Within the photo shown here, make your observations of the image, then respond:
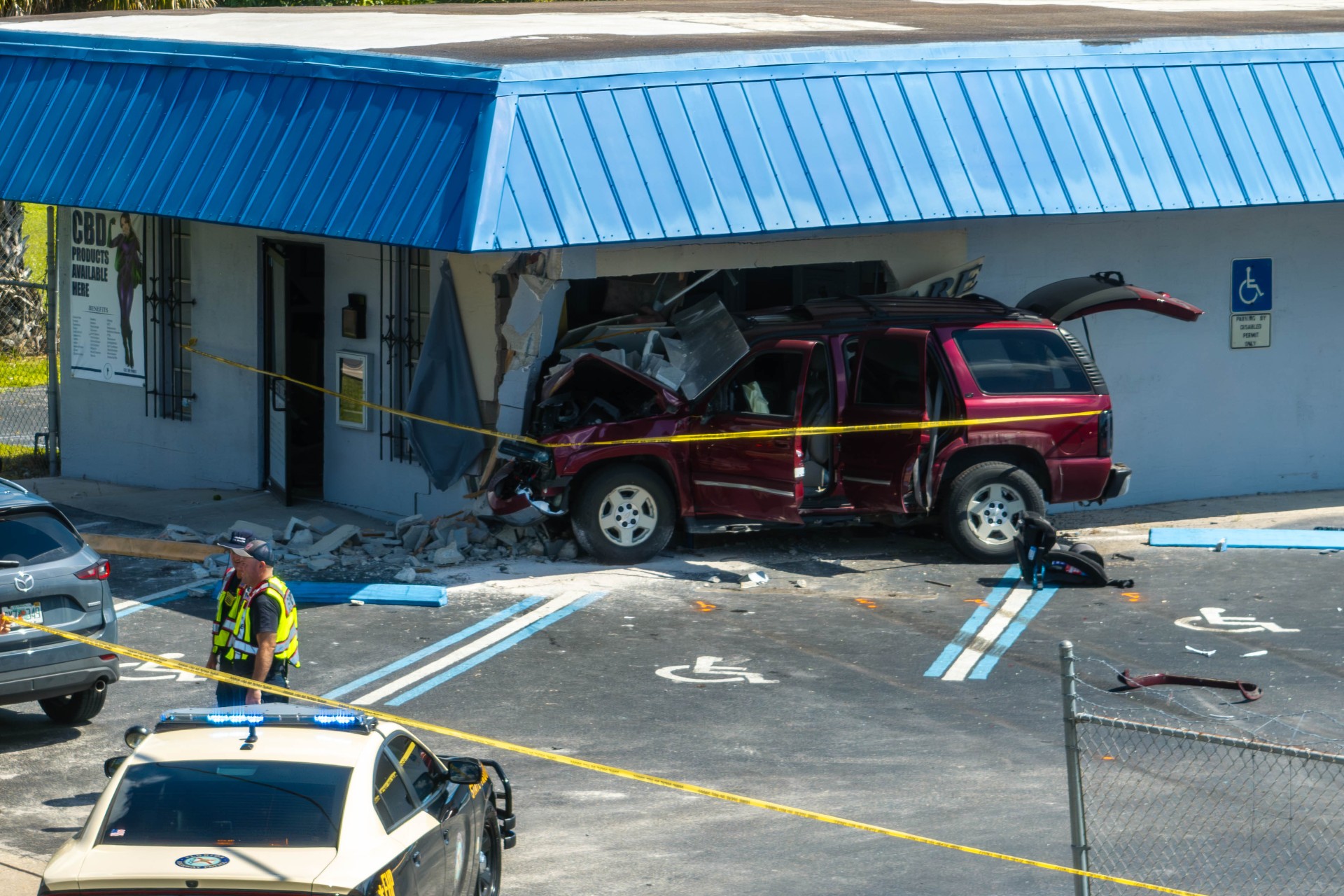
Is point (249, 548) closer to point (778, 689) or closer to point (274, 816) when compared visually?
point (274, 816)

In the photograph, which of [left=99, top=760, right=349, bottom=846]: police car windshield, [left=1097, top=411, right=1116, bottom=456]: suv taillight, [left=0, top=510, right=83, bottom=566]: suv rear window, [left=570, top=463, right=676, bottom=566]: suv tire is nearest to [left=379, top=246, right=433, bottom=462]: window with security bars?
[left=570, top=463, right=676, bottom=566]: suv tire

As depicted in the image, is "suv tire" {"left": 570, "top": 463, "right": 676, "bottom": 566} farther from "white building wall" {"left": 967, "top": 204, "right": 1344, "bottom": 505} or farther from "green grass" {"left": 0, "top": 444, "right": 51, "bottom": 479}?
"green grass" {"left": 0, "top": 444, "right": 51, "bottom": 479}

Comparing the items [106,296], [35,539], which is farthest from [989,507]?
[106,296]

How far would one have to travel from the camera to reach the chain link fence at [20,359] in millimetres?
22109

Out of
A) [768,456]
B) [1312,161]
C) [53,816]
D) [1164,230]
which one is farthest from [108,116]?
[1312,161]

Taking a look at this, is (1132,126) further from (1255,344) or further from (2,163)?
(2,163)

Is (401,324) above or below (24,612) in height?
above

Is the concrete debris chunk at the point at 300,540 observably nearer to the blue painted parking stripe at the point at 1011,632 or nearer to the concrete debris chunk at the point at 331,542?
the concrete debris chunk at the point at 331,542

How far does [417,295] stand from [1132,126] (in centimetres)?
713

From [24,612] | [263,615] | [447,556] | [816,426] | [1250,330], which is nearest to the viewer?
[263,615]

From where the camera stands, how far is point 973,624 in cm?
1431

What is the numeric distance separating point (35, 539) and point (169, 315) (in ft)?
30.0

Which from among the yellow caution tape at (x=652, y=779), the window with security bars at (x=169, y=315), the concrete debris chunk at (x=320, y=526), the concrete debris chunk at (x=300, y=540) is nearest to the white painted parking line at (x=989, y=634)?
the yellow caution tape at (x=652, y=779)

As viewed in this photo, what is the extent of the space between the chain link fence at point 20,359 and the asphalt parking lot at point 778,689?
5.47 metres
